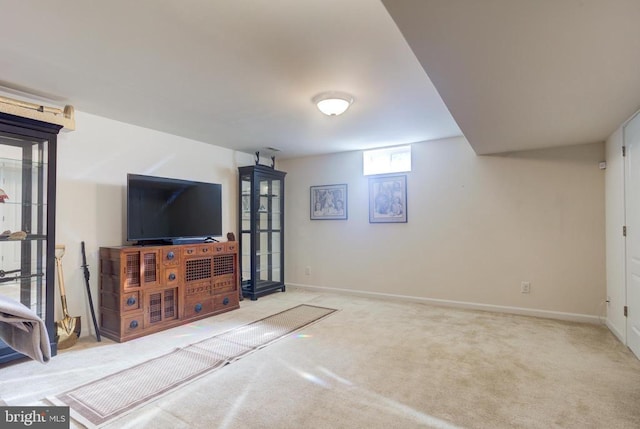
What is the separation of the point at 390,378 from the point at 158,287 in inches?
94.5

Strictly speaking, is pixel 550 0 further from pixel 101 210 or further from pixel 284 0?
pixel 101 210

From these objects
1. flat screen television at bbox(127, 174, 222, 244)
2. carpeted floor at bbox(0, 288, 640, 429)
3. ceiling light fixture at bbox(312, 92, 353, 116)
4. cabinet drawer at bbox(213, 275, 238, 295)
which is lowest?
carpeted floor at bbox(0, 288, 640, 429)

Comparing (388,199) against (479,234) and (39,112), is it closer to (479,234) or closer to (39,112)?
(479,234)

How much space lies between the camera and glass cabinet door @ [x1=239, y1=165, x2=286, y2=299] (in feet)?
15.7

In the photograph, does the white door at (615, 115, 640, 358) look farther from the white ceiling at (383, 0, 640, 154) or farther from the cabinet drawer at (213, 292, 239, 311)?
the cabinet drawer at (213, 292, 239, 311)

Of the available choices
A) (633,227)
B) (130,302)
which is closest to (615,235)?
(633,227)

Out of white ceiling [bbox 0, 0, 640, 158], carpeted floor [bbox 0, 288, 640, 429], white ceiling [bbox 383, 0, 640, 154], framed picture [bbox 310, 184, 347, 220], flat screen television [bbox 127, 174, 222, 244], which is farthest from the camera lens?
framed picture [bbox 310, 184, 347, 220]

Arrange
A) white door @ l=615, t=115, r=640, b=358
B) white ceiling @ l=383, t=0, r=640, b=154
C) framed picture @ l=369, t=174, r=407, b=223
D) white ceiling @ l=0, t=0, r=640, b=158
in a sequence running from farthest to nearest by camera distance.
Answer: framed picture @ l=369, t=174, r=407, b=223 → white door @ l=615, t=115, r=640, b=358 → white ceiling @ l=0, t=0, r=640, b=158 → white ceiling @ l=383, t=0, r=640, b=154

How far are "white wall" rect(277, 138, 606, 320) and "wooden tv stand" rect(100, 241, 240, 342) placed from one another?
185 centimetres

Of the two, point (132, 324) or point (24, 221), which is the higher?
point (24, 221)

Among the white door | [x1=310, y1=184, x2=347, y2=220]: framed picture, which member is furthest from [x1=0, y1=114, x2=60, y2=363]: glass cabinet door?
the white door

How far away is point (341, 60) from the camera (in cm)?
218

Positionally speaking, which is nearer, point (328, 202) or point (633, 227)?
point (633, 227)

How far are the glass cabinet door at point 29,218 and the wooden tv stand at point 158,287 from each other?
49 cm
